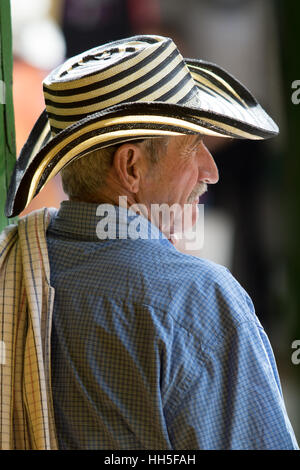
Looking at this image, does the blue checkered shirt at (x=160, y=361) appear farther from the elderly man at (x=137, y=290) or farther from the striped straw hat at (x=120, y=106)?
the striped straw hat at (x=120, y=106)

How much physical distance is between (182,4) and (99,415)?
1.76 m

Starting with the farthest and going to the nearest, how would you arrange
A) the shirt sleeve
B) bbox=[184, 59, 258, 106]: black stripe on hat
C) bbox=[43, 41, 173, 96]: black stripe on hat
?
bbox=[184, 59, 258, 106]: black stripe on hat, bbox=[43, 41, 173, 96]: black stripe on hat, the shirt sleeve

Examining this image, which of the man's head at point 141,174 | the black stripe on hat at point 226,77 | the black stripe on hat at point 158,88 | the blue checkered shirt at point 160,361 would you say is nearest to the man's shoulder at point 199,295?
the blue checkered shirt at point 160,361

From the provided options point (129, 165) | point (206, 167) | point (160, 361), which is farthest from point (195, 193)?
point (160, 361)

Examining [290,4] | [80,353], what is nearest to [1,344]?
[80,353]

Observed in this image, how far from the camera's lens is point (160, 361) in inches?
42.1

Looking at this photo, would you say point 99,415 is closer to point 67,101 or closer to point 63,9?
point 67,101

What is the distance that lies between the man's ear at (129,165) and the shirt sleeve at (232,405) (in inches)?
13.6

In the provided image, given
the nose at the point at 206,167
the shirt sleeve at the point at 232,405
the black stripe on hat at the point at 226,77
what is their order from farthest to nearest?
the black stripe on hat at the point at 226,77, the nose at the point at 206,167, the shirt sleeve at the point at 232,405

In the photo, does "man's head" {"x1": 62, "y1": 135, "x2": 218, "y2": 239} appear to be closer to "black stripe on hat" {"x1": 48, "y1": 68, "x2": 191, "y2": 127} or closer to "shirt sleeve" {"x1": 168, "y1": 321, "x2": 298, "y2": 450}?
"black stripe on hat" {"x1": 48, "y1": 68, "x2": 191, "y2": 127}

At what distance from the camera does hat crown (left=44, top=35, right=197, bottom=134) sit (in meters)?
1.19

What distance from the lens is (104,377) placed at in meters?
1.09

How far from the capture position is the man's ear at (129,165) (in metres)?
1.23

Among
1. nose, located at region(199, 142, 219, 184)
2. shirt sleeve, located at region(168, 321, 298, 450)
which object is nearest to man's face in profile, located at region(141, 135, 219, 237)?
nose, located at region(199, 142, 219, 184)
